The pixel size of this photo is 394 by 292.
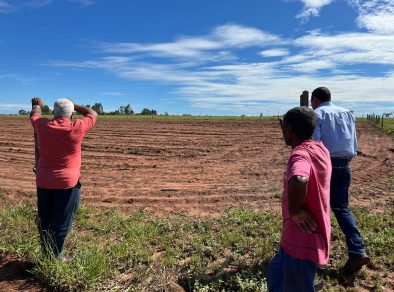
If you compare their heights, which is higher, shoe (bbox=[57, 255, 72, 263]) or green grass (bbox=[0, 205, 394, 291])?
shoe (bbox=[57, 255, 72, 263])

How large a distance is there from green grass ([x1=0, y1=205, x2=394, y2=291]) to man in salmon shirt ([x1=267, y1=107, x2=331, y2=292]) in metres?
1.53

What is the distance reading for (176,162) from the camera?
41.9 ft

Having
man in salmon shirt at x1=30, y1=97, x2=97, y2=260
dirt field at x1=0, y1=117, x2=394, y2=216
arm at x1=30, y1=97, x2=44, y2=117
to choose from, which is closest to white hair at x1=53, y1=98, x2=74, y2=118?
man in salmon shirt at x1=30, y1=97, x2=97, y2=260

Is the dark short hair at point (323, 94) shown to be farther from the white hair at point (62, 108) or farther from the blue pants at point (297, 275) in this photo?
the white hair at point (62, 108)

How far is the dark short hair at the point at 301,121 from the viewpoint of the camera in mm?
2771

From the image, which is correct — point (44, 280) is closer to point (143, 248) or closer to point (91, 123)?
point (143, 248)

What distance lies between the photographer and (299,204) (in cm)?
254

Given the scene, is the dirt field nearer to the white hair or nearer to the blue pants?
the white hair

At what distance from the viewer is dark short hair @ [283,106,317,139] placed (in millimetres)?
2771

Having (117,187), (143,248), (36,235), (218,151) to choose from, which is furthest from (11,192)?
(218,151)

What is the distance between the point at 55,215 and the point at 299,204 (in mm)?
2862

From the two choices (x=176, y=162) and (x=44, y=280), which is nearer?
(x=44, y=280)

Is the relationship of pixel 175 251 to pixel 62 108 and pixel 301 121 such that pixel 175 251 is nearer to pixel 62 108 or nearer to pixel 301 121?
pixel 62 108

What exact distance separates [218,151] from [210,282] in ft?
36.2
